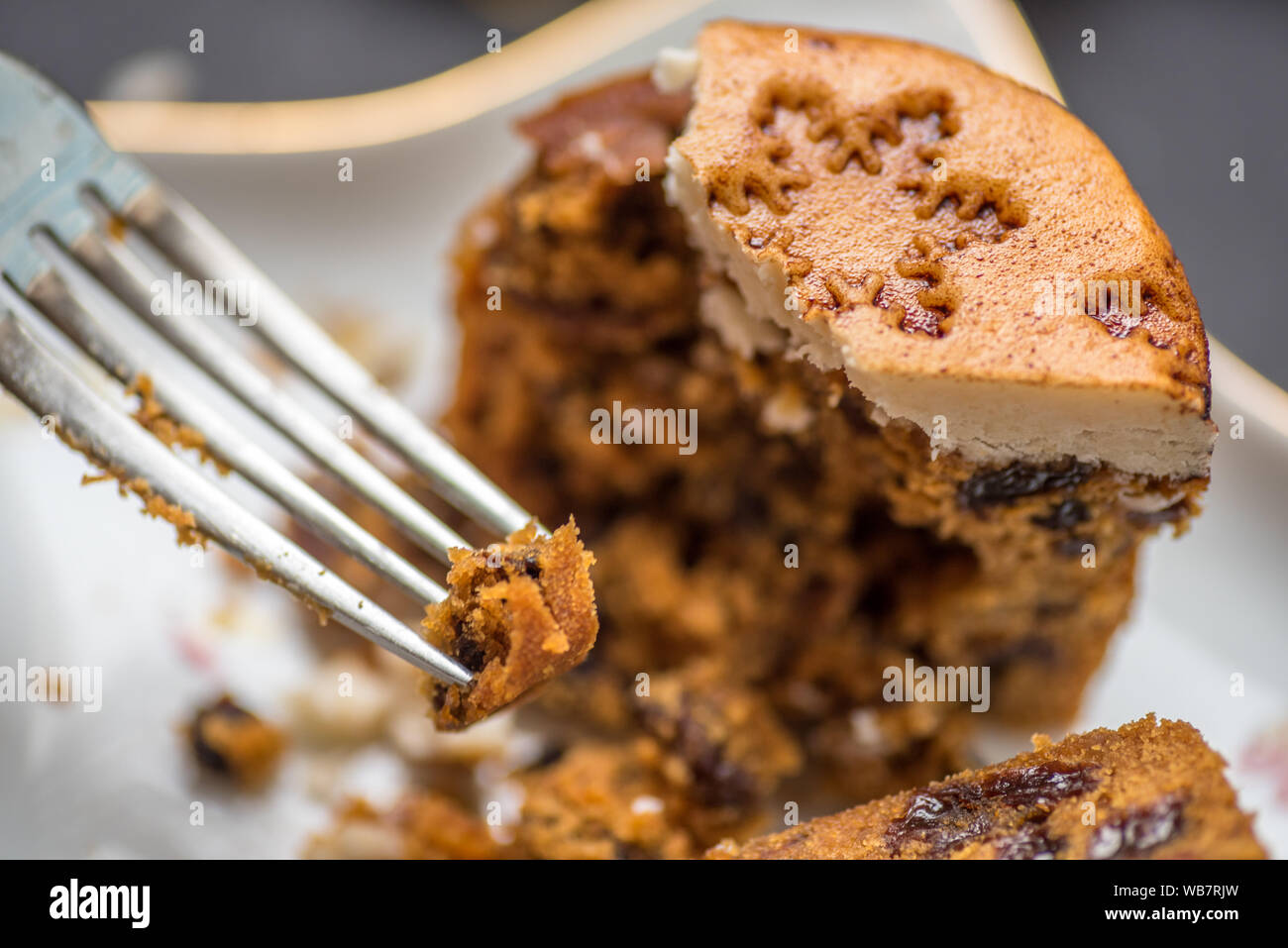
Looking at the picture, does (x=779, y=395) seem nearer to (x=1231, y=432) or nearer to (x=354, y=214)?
(x=1231, y=432)

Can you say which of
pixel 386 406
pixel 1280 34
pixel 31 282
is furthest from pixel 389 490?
pixel 1280 34

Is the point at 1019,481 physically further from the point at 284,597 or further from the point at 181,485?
the point at 284,597

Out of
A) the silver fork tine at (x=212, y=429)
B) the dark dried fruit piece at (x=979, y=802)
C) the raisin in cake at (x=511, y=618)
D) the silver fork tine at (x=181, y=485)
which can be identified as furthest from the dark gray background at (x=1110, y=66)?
the raisin in cake at (x=511, y=618)

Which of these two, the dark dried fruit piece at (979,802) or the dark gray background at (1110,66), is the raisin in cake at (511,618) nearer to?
the dark dried fruit piece at (979,802)

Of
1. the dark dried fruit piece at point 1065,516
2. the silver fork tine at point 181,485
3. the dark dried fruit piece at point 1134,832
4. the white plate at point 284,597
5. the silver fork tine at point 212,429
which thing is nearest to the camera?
the dark dried fruit piece at point 1134,832

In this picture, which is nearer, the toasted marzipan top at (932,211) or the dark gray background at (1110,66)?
the toasted marzipan top at (932,211)

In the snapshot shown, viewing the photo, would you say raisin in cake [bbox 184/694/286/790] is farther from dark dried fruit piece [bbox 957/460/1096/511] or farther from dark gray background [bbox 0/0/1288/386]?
dark gray background [bbox 0/0/1288/386]

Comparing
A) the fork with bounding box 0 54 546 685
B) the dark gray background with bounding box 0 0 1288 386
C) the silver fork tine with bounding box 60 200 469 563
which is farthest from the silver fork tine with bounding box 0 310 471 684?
the dark gray background with bounding box 0 0 1288 386

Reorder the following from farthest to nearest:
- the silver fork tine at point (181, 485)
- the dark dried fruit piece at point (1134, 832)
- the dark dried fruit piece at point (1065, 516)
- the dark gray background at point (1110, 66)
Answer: the dark gray background at point (1110, 66)
the dark dried fruit piece at point (1065, 516)
the silver fork tine at point (181, 485)
the dark dried fruit piece at point (1134, 832)
